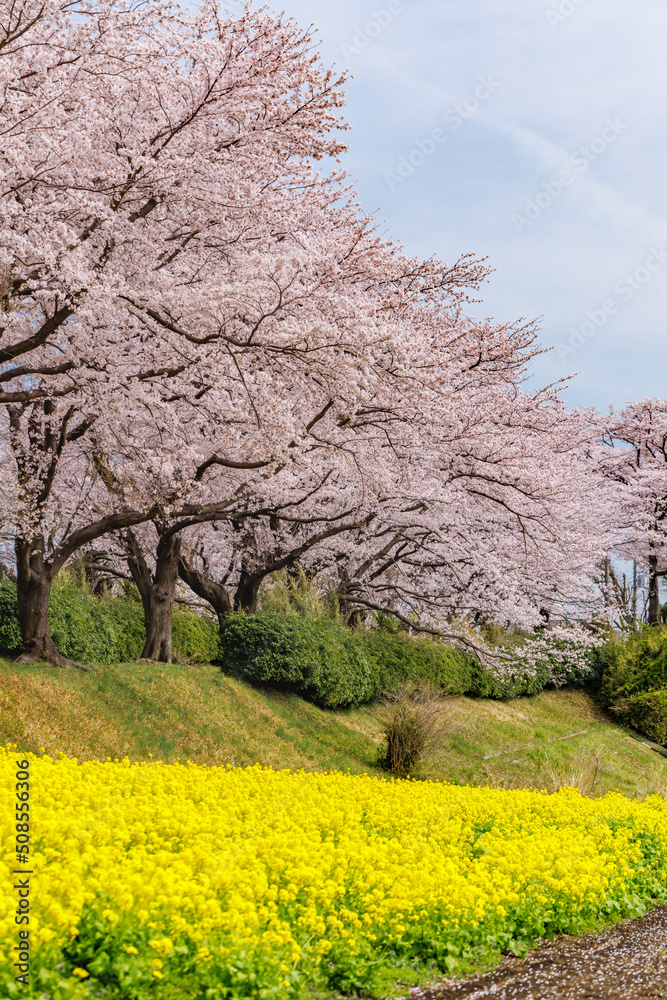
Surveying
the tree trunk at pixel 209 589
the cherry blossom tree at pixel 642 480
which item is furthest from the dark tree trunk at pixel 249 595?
the cherry blossom tree at pixel 642 480

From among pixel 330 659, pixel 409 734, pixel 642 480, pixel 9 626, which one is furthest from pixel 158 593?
pixel 642 480

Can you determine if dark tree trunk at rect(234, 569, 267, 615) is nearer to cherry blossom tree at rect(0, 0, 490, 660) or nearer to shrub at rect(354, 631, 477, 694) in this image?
shrub at rect(354, 631, 477, 694)

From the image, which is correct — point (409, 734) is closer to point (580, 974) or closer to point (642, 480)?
point (580, 974)

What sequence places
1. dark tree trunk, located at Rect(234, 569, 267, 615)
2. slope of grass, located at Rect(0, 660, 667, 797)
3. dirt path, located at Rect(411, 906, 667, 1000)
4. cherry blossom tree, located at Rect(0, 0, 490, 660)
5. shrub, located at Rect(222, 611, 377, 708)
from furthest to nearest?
dark tree trunk, located at Rect(234, 569, 267, 615)
shrub, located at Rect(222, 611, 377, 708)
slope of grass, located at Rect(0, 660, 667, 797)
cherry blossom tree, located at Rect(0, 0, 490, 660)
dirt path, located at Rect(411, 906, 667, 1000)

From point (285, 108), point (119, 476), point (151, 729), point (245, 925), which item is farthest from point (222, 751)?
point (285, 108)

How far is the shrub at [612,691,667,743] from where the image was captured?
22328 mm

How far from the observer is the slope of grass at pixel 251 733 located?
10.4 m

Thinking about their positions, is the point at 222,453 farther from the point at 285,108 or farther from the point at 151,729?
the point at 285,108

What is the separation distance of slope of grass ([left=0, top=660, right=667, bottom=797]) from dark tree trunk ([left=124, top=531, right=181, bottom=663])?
33.3 inches

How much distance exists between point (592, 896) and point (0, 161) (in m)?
9.63

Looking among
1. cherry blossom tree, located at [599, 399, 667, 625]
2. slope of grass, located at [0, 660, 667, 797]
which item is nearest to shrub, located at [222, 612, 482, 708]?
slope of grass, located at [0, 660, 667, 797]

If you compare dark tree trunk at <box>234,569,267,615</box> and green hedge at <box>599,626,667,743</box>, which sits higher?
dark tree trunk at <box>234,569,267,615</box>

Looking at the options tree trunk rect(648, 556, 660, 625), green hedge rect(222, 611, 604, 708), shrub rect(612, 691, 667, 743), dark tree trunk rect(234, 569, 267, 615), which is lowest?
shrub rect(612, 691, 667, 743)

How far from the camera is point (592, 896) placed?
626 cm
